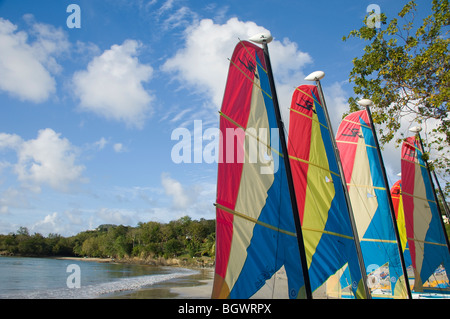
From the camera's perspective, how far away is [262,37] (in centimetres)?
648

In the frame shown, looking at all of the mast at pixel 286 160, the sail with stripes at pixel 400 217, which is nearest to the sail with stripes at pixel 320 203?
the mast at pixel 286 160

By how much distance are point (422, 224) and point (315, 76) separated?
736 centimetres

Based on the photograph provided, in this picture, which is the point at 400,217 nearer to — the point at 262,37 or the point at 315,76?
the point at 315,76

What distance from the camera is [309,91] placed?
953cm

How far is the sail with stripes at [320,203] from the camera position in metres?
7.74

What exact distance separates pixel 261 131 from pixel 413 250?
9328 mm

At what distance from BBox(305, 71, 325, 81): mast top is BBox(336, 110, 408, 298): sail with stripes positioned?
3.12 meters

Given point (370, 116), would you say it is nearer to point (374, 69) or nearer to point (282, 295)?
point (374, 69)

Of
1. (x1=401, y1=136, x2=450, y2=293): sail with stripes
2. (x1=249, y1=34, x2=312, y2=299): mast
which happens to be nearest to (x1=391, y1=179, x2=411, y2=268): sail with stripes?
(x1=401, y1=136, x2=450, y2=293): sail with stripes

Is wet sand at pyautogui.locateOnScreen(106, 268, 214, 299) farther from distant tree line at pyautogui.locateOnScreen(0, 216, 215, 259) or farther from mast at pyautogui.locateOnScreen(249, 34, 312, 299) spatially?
distant tree line at pyautogui.locateOnScreen(0, 216, 215, 259)

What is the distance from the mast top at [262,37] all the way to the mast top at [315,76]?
3481mm

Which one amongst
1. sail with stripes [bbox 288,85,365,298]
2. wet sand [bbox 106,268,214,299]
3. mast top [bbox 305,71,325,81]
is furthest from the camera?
wet sand [bbox 106,268,214,299]

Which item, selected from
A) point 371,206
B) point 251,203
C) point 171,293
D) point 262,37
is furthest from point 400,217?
point 251,203

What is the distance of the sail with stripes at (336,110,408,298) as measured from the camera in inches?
413
